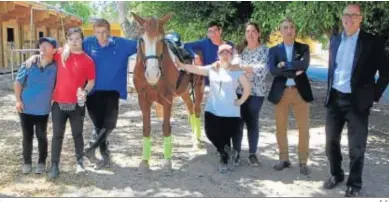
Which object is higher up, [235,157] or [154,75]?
[154,75]

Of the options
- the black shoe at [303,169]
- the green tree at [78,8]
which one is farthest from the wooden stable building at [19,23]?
the green tree at [78,8]

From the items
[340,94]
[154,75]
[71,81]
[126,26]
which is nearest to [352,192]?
[340,94]

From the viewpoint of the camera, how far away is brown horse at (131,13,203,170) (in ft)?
13.8

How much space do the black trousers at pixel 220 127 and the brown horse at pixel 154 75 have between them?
0.48 metres

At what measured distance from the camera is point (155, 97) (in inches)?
187

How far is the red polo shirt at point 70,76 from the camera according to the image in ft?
14.3

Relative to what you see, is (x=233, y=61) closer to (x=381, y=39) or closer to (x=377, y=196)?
(x=381, y=39)

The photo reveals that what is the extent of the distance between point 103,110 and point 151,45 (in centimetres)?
108

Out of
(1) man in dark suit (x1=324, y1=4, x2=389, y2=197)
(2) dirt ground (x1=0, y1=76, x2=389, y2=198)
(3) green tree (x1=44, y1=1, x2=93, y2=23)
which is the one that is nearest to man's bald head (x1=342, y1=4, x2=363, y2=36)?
(1) man in dark suit (x1=324, y1=4, x2=389, y2=197)

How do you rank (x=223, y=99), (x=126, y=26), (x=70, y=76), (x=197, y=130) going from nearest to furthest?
(x=70, y=76) < (x=223, y=99) < (x=197, y=130) < (x=126, y=26)

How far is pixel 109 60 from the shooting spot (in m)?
4.64

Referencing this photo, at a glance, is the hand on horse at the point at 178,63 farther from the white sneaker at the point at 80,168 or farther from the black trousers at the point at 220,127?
the white sneaker at the point at 80,168

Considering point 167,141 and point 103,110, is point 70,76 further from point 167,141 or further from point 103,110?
point 167,141

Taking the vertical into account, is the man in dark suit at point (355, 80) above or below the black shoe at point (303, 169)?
above
